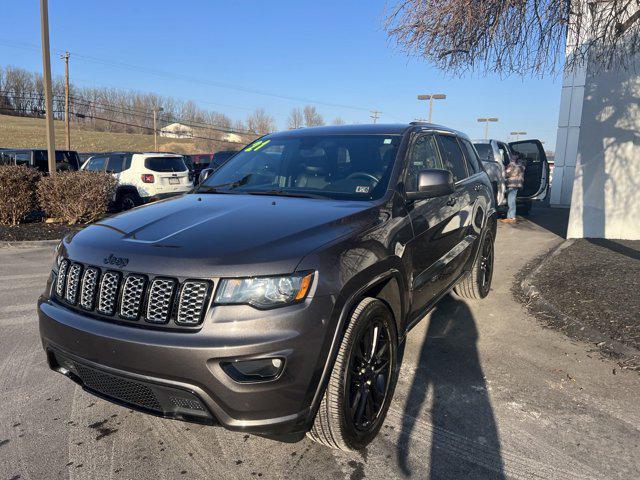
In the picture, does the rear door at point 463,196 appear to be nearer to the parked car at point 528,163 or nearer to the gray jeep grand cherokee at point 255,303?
the gray jeep grand cherokee at point 255,303

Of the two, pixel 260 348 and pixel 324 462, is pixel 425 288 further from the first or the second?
pixel 260 348

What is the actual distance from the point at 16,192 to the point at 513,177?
11348 millimetres

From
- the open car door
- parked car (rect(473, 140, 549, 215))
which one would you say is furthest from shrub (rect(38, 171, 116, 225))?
the open car door

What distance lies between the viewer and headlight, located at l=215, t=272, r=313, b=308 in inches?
85.0

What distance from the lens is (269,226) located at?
2.56 meters

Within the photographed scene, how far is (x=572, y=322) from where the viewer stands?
4.74 metres

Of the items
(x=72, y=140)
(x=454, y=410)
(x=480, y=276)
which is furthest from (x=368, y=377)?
(x=72, y=140)

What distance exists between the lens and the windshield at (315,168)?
3330mm

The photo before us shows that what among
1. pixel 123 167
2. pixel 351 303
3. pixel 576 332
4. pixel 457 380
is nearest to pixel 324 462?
pixel 351 303

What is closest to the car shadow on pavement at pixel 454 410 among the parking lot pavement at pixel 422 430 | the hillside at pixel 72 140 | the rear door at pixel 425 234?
the parking lot pavement at pixel 422 430

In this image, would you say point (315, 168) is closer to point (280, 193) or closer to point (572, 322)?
point (280, 193)

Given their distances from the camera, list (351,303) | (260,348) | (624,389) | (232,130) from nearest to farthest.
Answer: (260,348)
(351,303)
(624,389)
(232,130)

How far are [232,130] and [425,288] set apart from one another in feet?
283

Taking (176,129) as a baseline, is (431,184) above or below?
below
